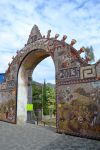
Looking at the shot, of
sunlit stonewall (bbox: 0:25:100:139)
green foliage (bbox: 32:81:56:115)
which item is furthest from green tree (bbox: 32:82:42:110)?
sunlit stonewall (bbox: 0:25:100:139)

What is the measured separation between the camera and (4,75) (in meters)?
20.7

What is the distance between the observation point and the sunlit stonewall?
39.7ft

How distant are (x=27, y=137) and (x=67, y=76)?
3920 millimetres

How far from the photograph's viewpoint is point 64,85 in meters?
13.8

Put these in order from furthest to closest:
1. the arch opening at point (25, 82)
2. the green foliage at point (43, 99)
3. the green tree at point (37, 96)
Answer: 1. the green tree at point (37, 96)
2. the green foliage at point (43, 99)
3. the arch opening at point (25, 82)

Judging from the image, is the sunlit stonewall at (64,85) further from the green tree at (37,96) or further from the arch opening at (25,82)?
the green tree at (37,96)

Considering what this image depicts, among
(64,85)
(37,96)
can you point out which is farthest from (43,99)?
(64,85)

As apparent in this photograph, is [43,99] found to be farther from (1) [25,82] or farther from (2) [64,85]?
(2) [64,85]

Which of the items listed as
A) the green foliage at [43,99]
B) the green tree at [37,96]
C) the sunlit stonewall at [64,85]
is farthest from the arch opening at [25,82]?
the green tree at [37,96]

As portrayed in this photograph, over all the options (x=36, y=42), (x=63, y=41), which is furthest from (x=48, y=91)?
(x=63, y=41)

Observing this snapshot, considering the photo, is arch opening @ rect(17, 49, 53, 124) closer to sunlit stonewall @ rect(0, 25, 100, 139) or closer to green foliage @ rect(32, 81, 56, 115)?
sunlit stonewall @ rect(0, 25, 100, 139)

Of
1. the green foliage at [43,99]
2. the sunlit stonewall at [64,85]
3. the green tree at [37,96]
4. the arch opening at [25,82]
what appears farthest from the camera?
the green tree at [37,96]

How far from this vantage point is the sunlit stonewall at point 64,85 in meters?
12.1

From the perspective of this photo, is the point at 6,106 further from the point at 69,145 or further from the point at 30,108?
the point at 69,145
